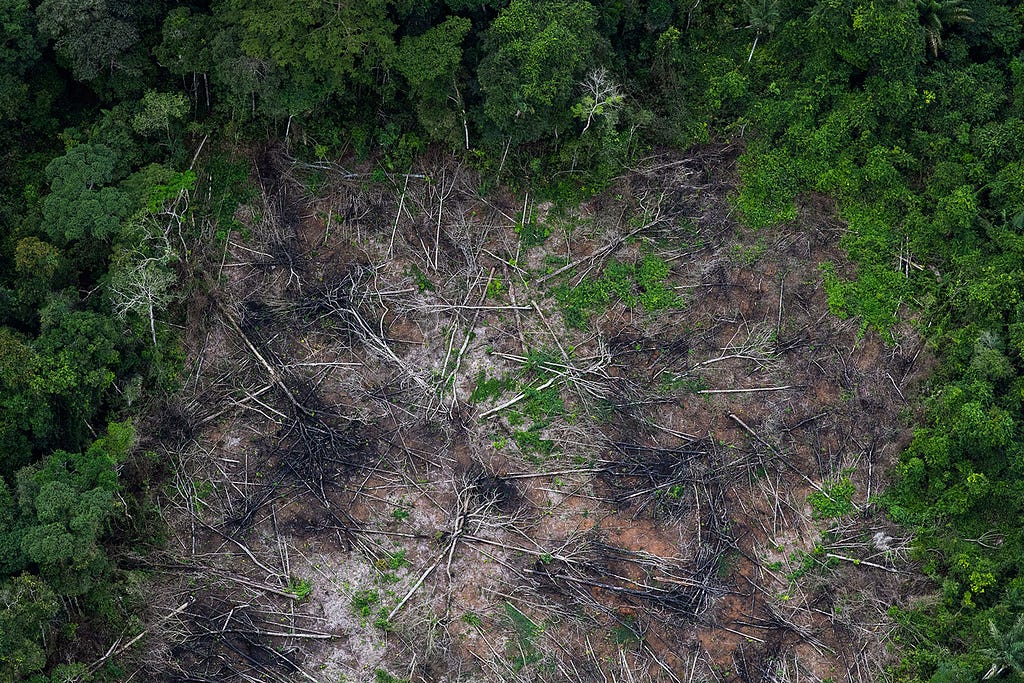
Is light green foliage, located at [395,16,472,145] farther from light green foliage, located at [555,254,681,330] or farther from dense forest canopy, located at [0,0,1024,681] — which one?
light green foliage, located at [555,254,681,330]

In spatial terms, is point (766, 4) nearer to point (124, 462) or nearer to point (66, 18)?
point (66, 18)

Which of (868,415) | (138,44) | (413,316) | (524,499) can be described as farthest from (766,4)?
(138,44)

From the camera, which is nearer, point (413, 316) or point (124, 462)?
point (124, 462)

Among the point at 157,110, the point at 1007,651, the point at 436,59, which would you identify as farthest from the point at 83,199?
the point at 1007,651

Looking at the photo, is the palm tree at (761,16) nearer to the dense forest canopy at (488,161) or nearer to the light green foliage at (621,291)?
the dense forest canopy at (488,161)

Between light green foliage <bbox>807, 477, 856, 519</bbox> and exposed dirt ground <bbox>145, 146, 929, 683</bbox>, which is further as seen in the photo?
light green foliage <bbox>807, 477, 856, 519</bbox>

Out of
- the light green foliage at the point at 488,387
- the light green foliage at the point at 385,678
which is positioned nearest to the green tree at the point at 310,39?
the light green foliage at the point at 488,387

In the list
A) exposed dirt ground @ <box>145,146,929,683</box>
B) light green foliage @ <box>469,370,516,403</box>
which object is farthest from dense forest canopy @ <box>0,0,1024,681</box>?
light green foliage @ <box>469,370,516,403</box>
